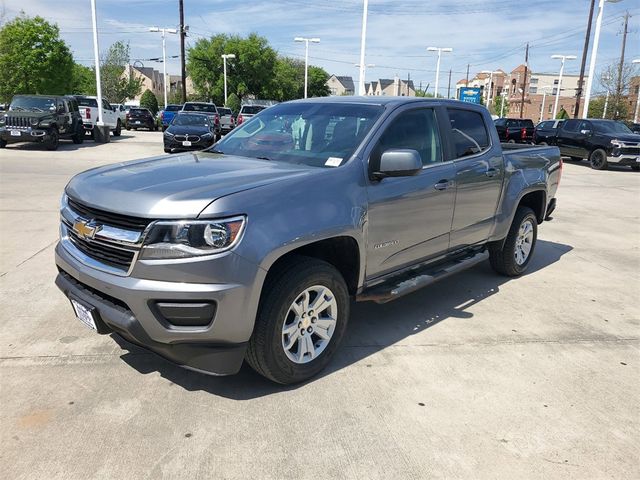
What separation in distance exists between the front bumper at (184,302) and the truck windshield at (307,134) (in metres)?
1.18

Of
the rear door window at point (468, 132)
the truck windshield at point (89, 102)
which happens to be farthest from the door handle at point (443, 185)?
the truck windshield at point (89, 102)

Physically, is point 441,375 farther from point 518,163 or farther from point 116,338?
point 518,163

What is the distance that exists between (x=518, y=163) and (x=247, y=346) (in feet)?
12.5

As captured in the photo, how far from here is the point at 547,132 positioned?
2352 cm

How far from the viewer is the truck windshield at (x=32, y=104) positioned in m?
18.1

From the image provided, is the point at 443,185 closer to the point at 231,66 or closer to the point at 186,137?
the point at 186,137

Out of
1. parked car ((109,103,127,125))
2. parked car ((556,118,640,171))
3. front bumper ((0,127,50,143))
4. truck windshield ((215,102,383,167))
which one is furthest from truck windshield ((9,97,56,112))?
parked car ((556,118,640,171))

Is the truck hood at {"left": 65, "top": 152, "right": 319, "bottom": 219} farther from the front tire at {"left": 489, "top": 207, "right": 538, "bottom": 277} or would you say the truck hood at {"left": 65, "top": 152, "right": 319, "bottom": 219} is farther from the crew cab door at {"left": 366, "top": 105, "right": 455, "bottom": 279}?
the front tire at {"left": 489, "top": 207, "right": 538, "bottom": 277}

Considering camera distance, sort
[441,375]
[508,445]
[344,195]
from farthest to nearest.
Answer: [441,375], [344,195], [508,445]

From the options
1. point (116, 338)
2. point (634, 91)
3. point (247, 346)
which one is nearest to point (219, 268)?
point (247, 346)

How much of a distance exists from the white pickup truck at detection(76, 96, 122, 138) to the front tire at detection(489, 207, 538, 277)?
2124cm

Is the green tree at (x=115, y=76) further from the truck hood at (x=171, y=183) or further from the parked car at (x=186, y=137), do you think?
the truck hood at (x=171, y=183)

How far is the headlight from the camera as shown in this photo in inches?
108

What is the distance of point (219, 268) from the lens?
8.98 feet
